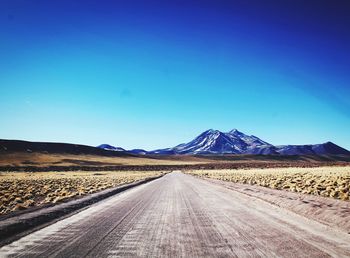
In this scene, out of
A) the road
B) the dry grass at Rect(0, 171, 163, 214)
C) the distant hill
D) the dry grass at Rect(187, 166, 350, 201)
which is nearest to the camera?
the road

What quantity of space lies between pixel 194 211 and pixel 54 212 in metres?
4.89

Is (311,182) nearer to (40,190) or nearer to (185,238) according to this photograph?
(40,190)

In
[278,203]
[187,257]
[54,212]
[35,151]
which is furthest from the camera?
[35,151]

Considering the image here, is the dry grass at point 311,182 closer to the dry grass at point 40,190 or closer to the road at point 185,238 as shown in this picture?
the road at point 185,238

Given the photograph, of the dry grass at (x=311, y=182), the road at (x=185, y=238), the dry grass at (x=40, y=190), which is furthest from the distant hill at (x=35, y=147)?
the road at (x=185, y=238)

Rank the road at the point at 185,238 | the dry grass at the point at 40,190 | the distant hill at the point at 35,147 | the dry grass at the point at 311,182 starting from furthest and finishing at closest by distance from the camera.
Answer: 1. the distant hill at the point at 35,147
2. the dry grass at the point at 311,182
3. the dry grass at the point at 40,190
4. the road at the point at 185,238

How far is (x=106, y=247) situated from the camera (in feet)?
20.7

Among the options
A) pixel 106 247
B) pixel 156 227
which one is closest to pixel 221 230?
pixel 156 227

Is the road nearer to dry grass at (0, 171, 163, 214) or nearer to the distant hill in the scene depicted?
dry grass at (0, 171, 163, 214)

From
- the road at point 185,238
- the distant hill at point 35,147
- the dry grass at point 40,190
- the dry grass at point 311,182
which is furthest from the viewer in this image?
the distant hill at point 35,147

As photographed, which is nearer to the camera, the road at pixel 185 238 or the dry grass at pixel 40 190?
the road at pixel 185 238

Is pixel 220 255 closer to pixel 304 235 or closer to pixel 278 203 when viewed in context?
pixel 304 235

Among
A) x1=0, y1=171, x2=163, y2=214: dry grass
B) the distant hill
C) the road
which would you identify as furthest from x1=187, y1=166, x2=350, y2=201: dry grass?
the distant hill

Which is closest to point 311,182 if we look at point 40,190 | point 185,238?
point 40,190
